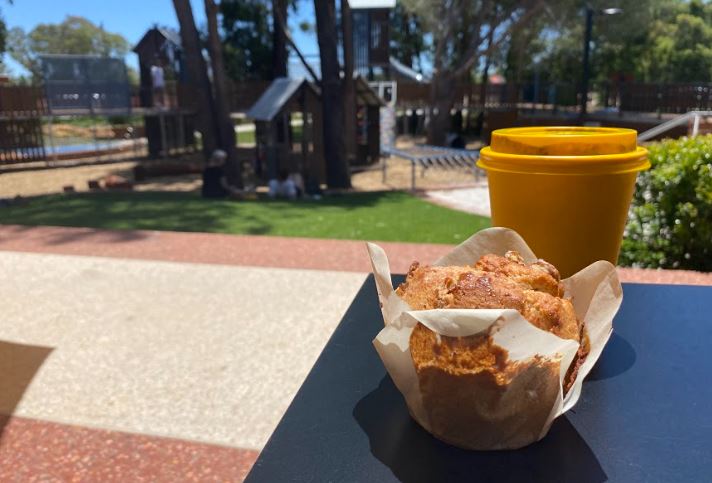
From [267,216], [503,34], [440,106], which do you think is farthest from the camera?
[440,106]

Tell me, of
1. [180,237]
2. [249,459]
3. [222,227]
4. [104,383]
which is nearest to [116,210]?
[222,227]

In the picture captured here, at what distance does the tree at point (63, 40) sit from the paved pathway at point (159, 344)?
254 ft

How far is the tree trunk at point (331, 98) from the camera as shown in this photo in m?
15.2

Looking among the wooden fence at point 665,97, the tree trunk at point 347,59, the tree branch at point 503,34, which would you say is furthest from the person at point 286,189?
the wooden fence at point 665,97

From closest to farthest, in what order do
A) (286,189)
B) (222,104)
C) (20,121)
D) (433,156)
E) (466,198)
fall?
1. (466,198)
2. (286,189)
3. (222,104)
4. (433,156)
5. (20,121)

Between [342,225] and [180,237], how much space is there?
2.82 metres

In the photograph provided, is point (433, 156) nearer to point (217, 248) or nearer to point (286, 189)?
point (286, 189)

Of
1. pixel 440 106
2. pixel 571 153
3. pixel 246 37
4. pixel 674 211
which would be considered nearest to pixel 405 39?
pixel 246 37

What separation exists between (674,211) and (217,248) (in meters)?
5.38

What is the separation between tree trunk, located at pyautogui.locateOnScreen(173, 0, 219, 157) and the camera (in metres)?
14.3

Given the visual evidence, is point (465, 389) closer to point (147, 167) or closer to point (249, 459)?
point (249, 459)

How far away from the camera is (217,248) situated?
25.5 feet

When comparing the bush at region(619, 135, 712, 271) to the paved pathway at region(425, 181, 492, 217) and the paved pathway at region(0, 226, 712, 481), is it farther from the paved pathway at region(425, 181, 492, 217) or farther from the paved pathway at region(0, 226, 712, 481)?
the paved pathway at region(425, 181, 492, 217)

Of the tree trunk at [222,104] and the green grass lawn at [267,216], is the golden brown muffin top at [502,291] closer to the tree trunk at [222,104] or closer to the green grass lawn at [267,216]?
the green grass lawn at [267,216]
